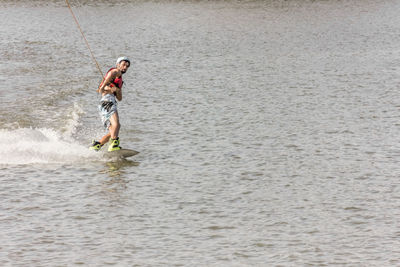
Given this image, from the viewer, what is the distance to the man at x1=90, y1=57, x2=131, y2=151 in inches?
519

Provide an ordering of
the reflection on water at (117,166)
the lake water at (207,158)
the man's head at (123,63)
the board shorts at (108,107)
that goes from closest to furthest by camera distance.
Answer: the lake water at (207,158)
the reflection on water at (117,166)
the man's head at (123,63)
the board shorts at (108,107)

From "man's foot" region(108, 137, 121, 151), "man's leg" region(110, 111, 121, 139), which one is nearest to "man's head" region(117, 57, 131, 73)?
"man's leg" region(110, 111, 121, 139)

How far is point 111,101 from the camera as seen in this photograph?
1341 cm

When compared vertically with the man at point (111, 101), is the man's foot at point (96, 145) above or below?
below

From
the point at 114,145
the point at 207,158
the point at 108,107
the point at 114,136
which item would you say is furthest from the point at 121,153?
the point at 207,158

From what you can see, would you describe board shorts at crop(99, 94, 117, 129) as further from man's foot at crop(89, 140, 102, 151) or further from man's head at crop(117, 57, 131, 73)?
man's head at crop(117, 57, 131, 73)

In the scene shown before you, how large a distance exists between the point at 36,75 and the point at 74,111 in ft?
18.9

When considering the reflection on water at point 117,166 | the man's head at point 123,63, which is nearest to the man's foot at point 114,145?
the reflection on water at point 117,166

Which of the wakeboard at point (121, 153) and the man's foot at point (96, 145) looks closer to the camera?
the wakeboard at point (121, 153)

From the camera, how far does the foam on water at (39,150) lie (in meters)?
13.2

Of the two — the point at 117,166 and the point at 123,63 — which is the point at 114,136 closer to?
the point at 117,166

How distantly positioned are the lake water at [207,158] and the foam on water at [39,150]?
35mm

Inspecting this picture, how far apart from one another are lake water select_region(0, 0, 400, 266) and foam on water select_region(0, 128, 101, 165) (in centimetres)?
4

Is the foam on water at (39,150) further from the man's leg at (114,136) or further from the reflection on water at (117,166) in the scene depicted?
the reflection on water at (117,166)
